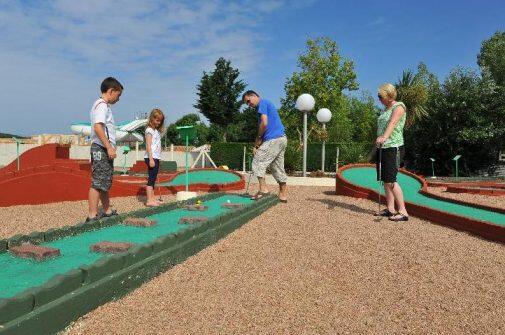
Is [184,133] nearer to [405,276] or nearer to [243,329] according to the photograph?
[405,276]

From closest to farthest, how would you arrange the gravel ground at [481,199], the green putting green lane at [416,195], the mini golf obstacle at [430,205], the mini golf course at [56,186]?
the mini golf obstacle at [430,205] < the green putting green lane at [416,195] < the mini golf course at [56,186] < the gravel ground at [481,199]

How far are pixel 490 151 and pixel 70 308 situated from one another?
75.2 ft

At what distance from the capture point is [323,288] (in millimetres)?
2836

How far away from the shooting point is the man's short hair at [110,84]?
457 cm

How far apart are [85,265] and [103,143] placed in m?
2.34

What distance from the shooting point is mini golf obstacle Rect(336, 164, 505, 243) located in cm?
479

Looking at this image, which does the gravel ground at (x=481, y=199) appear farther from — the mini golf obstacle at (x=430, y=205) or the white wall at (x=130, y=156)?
the white wall at (x=130, y=156)

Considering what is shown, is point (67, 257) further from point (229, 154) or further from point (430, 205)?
point (229, 154)

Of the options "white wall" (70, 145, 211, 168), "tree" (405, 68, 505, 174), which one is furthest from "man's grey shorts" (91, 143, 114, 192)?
"white wall" (70, 145, 211, 168)

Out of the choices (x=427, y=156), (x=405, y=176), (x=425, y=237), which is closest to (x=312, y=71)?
(x=427, y=156)

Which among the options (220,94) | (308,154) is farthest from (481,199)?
(220,94)

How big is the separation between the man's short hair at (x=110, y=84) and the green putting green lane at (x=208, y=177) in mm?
4969

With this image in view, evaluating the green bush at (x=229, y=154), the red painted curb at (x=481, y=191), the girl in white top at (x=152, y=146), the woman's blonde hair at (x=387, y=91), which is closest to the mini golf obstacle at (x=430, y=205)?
the woman's blonde hair at (x=387, y=91)

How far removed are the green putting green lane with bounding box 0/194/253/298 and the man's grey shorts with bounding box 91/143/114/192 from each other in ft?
1.91
